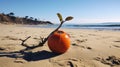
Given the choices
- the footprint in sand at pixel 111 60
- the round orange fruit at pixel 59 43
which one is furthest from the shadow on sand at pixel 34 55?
the footprint in sand at pixel 111 60

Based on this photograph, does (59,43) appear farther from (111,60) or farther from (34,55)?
(111,60)

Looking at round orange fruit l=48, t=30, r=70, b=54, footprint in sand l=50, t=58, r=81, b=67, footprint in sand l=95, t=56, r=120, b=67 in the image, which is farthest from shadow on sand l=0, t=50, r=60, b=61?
footprint in sand l=95, t=56, r=120, b=67

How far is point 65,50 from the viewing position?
3945 millimetres

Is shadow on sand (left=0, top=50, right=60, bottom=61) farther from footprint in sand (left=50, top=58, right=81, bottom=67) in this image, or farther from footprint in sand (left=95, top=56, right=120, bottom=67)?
footprint in sand (left=95, top=56, right=120, bottom=67)

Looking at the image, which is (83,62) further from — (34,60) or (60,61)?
(34,60)

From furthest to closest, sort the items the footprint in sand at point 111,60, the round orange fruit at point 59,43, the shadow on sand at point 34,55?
the round orange fruit at point 59,43 → the shadow on sand at point 34,55 → the footprint in sand at point 111,60

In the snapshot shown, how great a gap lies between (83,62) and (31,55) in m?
1.12

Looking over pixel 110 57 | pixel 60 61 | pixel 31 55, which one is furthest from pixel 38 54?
pixel 110 57

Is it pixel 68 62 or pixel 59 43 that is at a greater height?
pixel 59 43

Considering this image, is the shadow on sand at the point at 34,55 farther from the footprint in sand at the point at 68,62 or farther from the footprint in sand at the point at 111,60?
the footprint in sand at the point at 111,60

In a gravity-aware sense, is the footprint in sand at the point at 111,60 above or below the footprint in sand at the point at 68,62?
below

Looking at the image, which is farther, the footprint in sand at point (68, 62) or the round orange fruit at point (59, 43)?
the round orange fruit at point (59, 43)

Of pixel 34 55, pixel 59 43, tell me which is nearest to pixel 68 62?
pixel 59 43

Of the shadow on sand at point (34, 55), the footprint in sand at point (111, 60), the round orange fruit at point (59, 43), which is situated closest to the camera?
the footprint in sand at point (111, 60)
